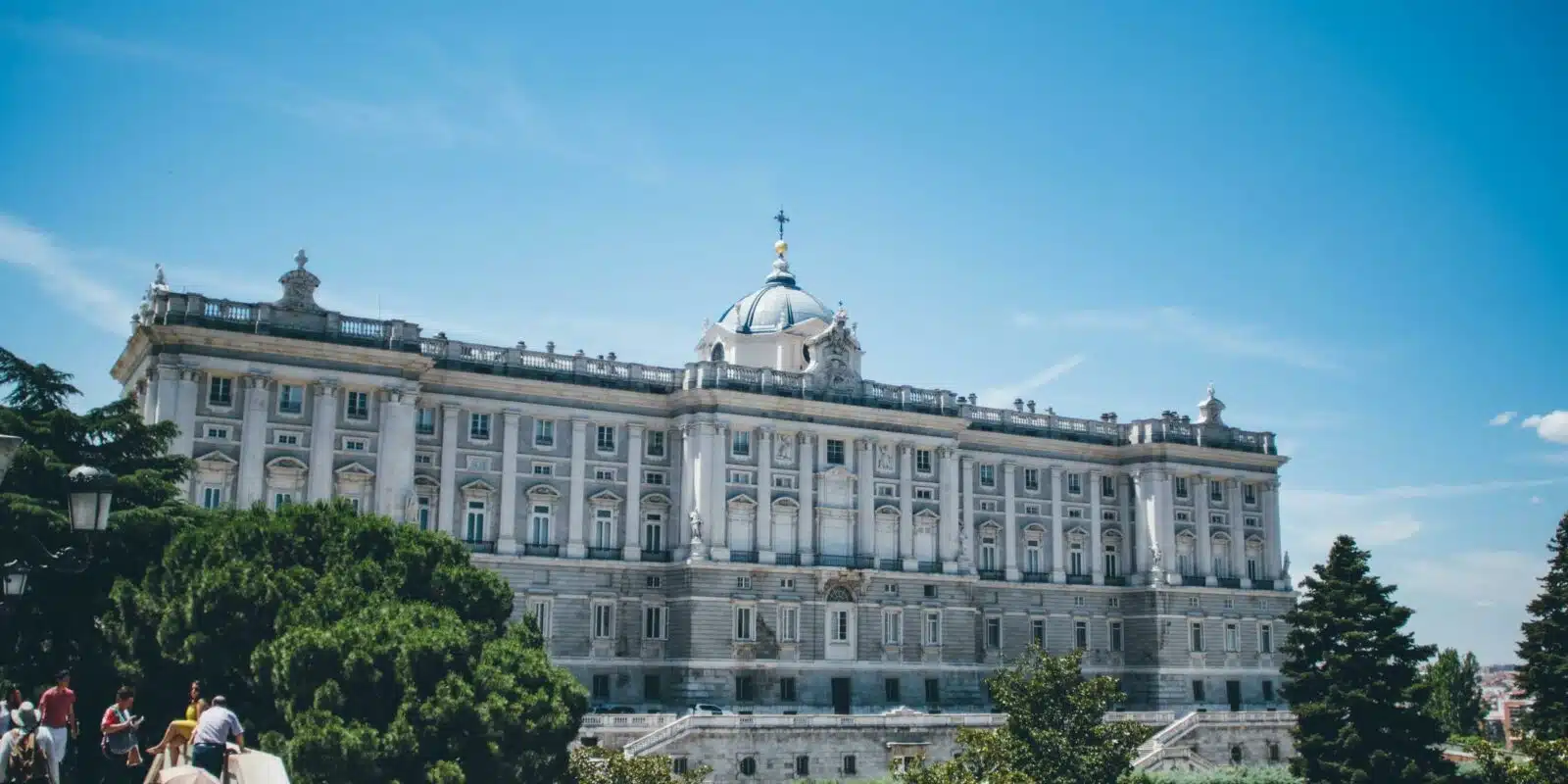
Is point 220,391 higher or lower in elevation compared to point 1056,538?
higher

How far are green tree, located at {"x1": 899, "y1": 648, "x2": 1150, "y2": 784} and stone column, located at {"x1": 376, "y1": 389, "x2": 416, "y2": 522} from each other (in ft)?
81.2

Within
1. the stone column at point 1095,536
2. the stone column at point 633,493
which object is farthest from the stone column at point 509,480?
the stone column at point 1095,536

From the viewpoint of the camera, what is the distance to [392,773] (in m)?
34.9

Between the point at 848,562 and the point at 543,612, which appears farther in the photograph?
the point at 848,562

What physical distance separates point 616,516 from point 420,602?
86.6 ft

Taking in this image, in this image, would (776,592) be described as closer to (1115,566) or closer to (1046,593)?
(1046,593)

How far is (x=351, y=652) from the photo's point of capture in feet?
116

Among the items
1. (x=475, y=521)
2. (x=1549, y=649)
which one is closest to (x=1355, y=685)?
(x=1549, y=649)

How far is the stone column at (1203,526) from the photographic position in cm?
7819

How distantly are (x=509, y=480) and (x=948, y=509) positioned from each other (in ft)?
71.6

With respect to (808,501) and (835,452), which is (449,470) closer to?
(808,501)

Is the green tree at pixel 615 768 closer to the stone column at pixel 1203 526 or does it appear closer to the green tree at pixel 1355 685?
the green tree at pixel 1355 685

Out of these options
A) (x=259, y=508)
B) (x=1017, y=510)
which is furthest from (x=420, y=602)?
(x=1017, y=510)

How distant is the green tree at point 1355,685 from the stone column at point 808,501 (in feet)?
68.9
